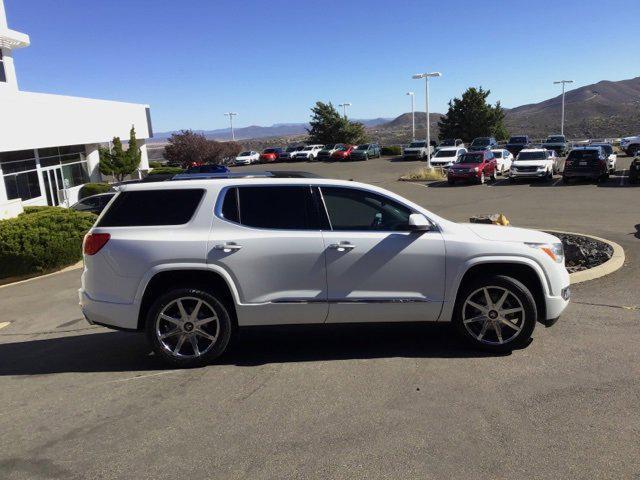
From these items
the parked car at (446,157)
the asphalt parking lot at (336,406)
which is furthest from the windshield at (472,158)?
the asphalt parking lot at (336,406)

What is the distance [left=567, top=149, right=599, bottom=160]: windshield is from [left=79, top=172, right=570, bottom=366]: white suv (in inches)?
879

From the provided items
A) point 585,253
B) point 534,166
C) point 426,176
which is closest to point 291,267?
point 585,253

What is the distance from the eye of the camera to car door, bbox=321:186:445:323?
475 cm

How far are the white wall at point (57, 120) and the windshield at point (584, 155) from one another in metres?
24.3

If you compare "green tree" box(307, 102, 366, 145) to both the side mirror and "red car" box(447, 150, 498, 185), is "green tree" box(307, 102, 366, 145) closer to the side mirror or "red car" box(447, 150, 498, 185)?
"red car" box(447, 150, 498, 185)

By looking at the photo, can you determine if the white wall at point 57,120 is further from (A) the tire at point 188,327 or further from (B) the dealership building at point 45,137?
(A) the tire at point 188,327

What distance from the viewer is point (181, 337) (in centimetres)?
483

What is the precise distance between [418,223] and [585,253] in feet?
17.3

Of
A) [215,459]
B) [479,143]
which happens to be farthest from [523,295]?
[479,143]

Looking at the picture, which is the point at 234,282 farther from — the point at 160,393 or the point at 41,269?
the point at 41,269

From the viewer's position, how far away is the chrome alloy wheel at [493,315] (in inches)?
191

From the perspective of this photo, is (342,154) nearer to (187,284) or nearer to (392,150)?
(392,150)

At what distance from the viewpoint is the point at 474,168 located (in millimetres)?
26938

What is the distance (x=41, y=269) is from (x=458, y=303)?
9.82 m
